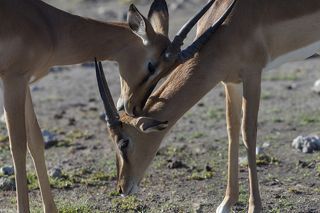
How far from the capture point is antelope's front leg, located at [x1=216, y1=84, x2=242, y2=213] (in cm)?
902

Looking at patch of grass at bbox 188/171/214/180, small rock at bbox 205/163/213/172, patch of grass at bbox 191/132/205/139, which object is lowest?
patch of grass at bbox 188/171/214/180

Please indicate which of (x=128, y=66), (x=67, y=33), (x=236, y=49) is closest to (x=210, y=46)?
(x=236, y=49)

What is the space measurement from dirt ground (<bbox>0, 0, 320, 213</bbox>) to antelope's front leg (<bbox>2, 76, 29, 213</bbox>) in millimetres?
589

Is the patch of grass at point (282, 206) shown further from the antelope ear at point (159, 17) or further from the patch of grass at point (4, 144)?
the patch of grass at point (4, 144)

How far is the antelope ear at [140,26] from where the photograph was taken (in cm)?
861

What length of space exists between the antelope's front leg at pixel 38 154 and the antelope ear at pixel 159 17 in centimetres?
149

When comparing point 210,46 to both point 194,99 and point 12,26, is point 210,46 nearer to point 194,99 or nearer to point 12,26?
point 194,99

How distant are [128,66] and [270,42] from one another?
1461 millimetres

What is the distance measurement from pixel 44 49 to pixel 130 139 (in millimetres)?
1398

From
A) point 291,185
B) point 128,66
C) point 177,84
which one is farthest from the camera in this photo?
point 291,185

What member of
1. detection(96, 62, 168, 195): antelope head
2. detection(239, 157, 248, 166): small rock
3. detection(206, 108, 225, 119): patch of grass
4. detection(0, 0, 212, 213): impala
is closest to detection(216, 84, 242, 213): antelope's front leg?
detection(0, 0, 212, 213): impala

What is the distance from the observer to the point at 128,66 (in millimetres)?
9117

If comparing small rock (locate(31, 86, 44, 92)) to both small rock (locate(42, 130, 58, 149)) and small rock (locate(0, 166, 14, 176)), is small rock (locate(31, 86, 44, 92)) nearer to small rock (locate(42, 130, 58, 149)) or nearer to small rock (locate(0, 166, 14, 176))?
small rock (locate(42, 130, 58, 149))

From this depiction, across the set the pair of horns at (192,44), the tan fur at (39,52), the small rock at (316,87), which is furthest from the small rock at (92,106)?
the pair of horns at (192,44)
